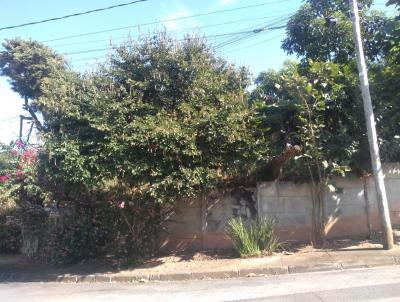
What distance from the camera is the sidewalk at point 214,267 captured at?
32.0 feet

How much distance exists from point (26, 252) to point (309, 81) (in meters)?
9.13

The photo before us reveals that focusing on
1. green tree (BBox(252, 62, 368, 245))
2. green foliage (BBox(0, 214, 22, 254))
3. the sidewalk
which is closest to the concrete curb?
the sidewalk

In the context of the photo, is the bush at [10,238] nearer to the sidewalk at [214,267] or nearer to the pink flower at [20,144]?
the pink flower at [20,144]

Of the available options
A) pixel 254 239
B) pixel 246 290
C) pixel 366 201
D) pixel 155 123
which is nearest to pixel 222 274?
pixel 254 239

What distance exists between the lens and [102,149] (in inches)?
409

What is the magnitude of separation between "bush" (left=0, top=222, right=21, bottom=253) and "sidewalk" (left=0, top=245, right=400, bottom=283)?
307 centimetres

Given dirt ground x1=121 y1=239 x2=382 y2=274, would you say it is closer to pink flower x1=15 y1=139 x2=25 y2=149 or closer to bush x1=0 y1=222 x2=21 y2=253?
pink flower x1=15 y1=139 x2=25 y2=149

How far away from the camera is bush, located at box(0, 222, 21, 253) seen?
1480 centimetres

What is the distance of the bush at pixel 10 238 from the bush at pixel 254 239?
7.21 meters

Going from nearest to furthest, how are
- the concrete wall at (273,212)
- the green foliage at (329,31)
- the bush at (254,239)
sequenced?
the bush at (254,239) → the concrete wall at (273,212) → the green foliage at (329,31)

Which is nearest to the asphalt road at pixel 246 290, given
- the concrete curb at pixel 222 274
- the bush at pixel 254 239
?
the concrete curb at pixel 222 274

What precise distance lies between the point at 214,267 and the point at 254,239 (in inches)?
49.9

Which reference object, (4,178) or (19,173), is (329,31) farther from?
(4,178)

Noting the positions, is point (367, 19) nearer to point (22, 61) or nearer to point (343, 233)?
point (343, 233)
